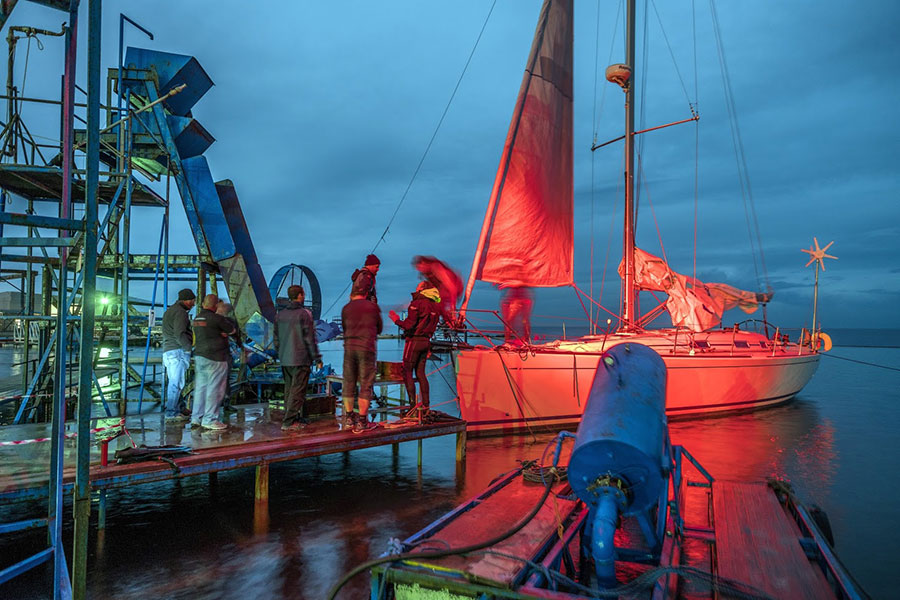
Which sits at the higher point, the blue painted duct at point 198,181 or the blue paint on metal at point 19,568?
the blue painted duct at point 198,181

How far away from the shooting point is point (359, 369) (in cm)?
743

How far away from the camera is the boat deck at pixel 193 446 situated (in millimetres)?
5430

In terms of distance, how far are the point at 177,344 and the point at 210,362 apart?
1.35 metres

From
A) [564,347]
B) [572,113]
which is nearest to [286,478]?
[564,347]

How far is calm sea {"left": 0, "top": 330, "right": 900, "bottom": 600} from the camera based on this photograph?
17.3ft

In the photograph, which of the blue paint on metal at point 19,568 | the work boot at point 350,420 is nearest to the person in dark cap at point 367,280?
the work boot at point 350,420

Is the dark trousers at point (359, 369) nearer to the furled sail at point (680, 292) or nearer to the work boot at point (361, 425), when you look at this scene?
the work boot at point (361, 425)

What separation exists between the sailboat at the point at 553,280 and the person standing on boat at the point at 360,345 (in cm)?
493

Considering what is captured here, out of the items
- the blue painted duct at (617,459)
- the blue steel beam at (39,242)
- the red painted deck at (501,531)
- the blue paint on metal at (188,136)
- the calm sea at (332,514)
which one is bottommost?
the calm sea at (332,514)

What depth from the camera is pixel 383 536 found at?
6.55 meters

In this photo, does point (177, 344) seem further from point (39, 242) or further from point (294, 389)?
point (39, 242)

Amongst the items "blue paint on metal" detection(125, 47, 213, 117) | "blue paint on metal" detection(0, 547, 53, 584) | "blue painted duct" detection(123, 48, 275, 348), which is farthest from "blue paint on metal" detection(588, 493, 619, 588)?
"blue paint on metal" detection(125, 47, 213, 117)

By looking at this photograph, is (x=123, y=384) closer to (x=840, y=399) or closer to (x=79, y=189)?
(x=79, y=189)

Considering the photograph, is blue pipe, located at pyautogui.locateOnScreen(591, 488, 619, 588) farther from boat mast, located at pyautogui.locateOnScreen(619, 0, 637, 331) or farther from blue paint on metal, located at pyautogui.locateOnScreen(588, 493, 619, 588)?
boat mast, located at pyautogui.locateOnScreen(619, 0, 637, 331)
